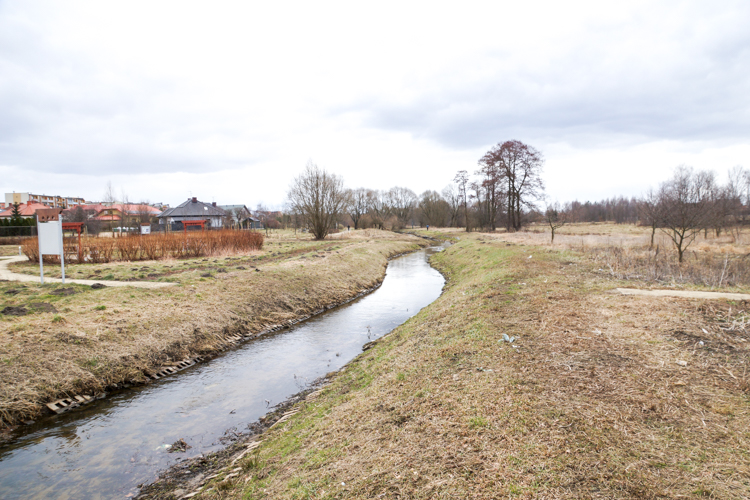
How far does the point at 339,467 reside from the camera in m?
4.34

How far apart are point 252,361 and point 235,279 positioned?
643 cm

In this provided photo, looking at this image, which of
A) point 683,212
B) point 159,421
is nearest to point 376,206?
point 683,212

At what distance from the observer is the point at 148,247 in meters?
23.0

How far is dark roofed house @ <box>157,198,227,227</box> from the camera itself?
6531cm

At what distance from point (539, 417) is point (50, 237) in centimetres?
1673

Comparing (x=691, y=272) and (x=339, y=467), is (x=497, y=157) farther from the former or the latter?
(x=339, y=467)

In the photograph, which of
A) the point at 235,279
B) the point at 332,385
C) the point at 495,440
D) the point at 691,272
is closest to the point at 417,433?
the point at 495,440

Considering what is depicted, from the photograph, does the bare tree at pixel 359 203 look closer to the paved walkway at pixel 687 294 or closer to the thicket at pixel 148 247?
the thicket at pixel 148 247

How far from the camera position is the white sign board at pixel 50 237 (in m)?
12.9

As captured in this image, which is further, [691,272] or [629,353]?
[691,272]

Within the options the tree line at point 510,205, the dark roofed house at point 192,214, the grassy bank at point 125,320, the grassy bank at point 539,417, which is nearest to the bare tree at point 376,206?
the tree line at point 510,205

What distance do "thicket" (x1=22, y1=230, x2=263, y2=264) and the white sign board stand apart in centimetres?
902

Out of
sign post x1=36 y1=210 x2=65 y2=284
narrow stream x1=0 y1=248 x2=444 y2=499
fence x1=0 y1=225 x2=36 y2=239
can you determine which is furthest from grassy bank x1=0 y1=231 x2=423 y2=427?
fence x1=0 y1=225 x2=36 y2=239

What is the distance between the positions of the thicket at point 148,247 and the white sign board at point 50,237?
9.02 metres
